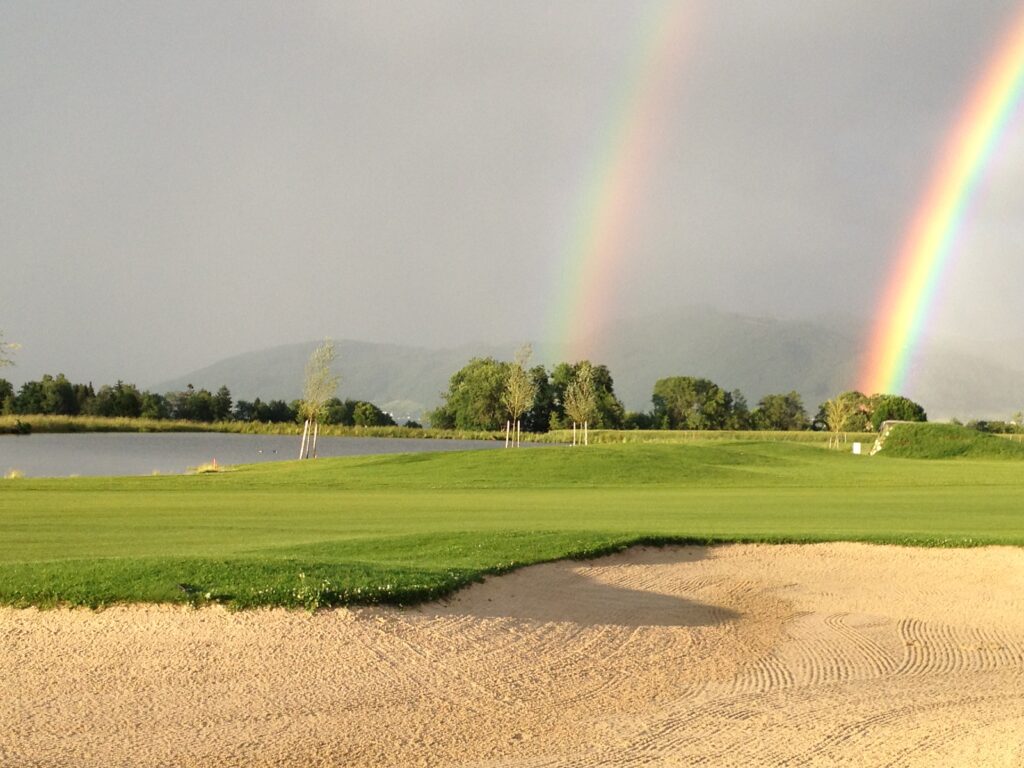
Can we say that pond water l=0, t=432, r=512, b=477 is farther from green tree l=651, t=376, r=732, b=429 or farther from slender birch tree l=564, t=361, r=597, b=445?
green tree l=651, t=376, r=732, b=429

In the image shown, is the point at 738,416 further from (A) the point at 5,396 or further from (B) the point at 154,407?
(A) the point at 5,396

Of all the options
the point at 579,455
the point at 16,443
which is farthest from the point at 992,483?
the point at 16,443

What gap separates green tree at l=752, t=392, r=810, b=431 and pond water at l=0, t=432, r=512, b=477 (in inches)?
2593

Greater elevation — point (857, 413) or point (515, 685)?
point (857, 413)

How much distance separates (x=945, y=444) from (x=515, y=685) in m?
62.6

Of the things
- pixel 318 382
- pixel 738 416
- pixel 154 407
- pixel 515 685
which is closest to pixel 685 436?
pixel 318 382

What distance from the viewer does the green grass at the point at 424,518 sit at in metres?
11.1

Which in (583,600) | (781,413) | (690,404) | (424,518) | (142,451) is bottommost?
(142,451)

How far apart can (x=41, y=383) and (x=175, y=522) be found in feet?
404

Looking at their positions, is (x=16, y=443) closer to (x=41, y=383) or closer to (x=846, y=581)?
(x=41, y=383)

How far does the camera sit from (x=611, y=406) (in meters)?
124

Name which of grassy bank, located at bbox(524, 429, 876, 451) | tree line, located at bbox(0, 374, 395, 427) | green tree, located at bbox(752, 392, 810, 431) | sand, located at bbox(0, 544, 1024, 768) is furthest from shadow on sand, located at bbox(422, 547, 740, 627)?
green tree, located at bbox(752, 392, 810, 431)

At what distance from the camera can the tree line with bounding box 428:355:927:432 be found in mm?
93625

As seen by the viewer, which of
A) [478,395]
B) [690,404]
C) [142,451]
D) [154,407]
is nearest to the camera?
[142,451]
